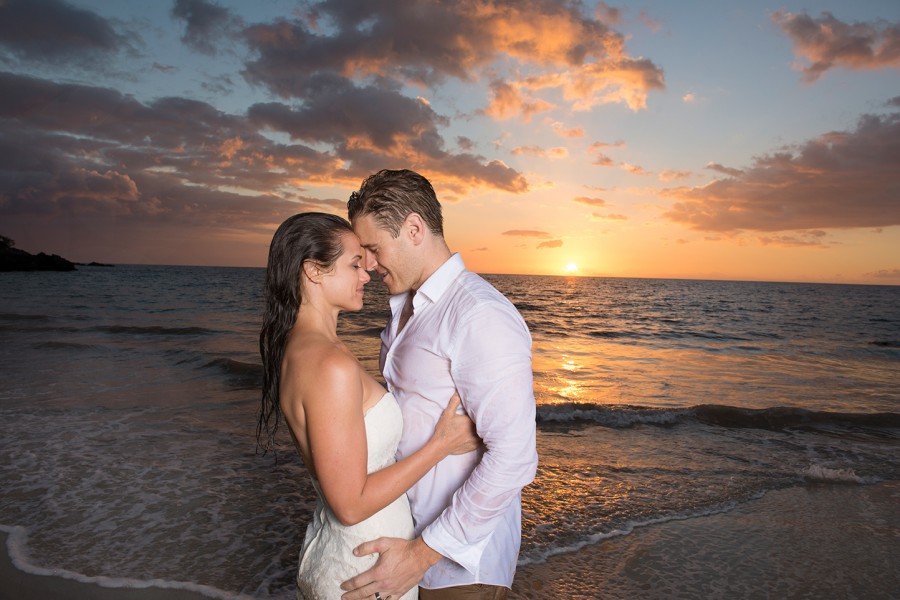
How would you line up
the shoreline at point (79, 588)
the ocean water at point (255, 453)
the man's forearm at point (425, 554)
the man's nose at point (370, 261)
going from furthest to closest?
the ocean water at point (255, 453) → the shoreline at point (79, 588) → the man's nose at point (370, 261) → the man's forearm at point (425, 554)

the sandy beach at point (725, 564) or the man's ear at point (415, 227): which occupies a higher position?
the man's ear at point (415, 227)

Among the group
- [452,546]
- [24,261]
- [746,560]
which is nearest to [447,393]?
[452,546]

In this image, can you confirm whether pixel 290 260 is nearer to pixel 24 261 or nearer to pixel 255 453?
pixel 255 453

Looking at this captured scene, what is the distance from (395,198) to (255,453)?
611 centimetres

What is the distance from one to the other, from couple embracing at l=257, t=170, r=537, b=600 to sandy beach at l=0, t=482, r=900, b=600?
8.31 feet

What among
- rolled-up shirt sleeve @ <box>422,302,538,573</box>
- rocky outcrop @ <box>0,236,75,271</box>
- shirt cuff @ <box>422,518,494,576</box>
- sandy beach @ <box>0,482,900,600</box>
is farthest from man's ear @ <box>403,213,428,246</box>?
rocky outcrop @ <box>0,236,75,271</box>

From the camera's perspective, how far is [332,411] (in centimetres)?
187

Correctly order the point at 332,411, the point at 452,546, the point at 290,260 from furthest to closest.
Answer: the point at 290,260, the point at 452,546, the point at 332,411

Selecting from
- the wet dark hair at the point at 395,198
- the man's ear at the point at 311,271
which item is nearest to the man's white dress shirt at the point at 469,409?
the wet dark hair at the point at 395,198

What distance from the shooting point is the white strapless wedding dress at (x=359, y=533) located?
2.11m

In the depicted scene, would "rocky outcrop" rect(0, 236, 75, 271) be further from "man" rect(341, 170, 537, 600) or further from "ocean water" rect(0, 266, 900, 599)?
"man" rect(341, 170, 537, 600)

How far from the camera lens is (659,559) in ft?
15.7

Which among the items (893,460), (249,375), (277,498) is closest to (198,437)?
(277,498)

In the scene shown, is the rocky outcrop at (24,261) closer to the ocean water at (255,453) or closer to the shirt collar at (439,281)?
the ocean water at (255,453)
